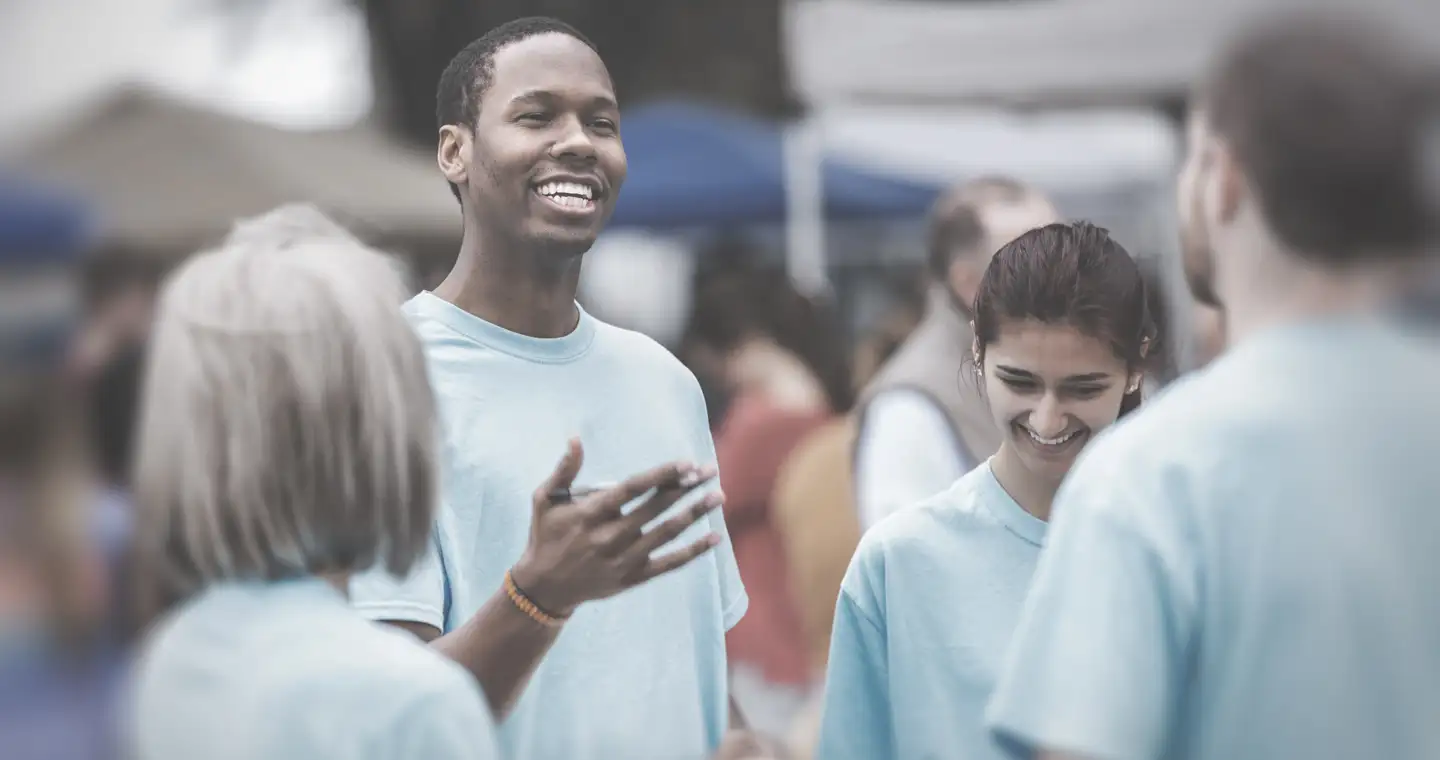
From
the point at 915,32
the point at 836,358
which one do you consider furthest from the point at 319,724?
the point at 915,32

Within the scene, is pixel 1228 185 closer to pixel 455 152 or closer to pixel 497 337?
pixel 497 337

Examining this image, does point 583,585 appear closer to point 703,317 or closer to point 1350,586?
point 1350,586

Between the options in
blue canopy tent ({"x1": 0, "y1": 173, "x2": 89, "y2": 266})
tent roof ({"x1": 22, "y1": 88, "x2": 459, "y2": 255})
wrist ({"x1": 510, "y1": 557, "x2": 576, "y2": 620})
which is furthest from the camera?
tent roof ({"x1": 22, "y1": 88, "x2": 459, "y2": 255})

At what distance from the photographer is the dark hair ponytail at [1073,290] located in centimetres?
279

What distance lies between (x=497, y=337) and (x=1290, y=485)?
4.24ft

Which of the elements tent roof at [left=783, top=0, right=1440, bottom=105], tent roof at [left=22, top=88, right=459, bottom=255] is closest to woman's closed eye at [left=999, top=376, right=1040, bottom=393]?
tent roof at [left=783, top=0, right=1440, bottom=105]

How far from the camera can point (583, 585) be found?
2285 mm

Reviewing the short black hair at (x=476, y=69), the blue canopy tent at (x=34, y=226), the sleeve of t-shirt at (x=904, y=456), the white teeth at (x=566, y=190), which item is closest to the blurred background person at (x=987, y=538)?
the white teeth at (x=566, y=190)

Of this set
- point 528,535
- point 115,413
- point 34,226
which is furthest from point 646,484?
point 115,413

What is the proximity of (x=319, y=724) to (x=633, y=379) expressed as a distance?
1.15m

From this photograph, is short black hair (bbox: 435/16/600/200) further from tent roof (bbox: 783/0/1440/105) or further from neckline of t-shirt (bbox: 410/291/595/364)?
tent roof (bbox: 783/0/1440/105)

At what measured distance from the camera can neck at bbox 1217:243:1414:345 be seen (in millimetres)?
1771

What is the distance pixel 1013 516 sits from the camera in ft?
9.02

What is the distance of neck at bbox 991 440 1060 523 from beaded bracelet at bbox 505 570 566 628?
766 millimetres
